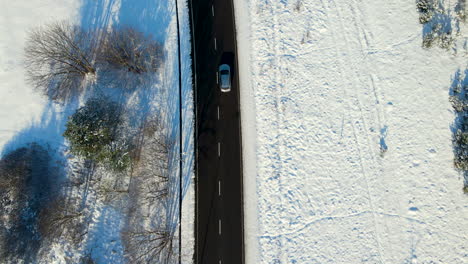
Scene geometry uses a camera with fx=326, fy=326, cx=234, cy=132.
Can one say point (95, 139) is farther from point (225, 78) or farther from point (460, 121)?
point (460, 121)

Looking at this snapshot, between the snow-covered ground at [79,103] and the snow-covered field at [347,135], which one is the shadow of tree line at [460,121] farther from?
the snow-covered ground at [79,103]

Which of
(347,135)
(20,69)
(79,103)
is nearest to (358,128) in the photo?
(347,135)

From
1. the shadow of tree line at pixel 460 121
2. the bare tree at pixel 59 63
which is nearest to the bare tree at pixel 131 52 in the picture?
the bare tree at pixel 59 63

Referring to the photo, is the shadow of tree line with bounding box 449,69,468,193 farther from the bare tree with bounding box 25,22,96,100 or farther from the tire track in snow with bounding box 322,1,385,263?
the bare tree with bounding box 25,22,96,100

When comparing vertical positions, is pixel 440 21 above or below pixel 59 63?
above

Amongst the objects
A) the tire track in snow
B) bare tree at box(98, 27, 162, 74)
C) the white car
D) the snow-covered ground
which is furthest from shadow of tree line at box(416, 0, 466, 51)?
bare tree at box(98, 27, 162, 74)

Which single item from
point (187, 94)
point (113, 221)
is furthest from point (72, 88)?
point (113, 221)
